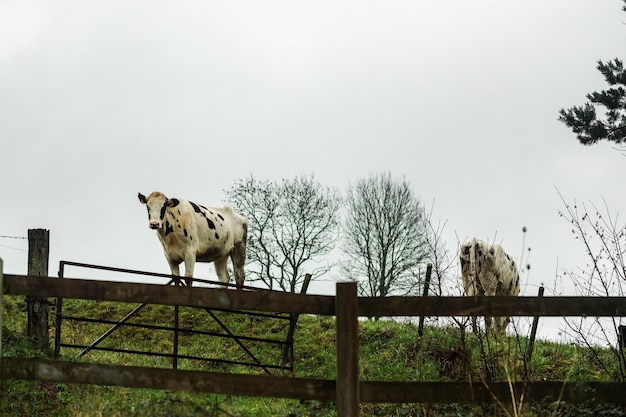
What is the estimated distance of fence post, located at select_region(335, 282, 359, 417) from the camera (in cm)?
596

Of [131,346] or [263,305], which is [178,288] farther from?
[131,346]

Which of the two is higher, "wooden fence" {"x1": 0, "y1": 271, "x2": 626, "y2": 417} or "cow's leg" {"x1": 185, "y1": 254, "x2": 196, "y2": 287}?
"cow's leg" {"x1": 185, "y1": 254, "x2": 196, "y2": 287}

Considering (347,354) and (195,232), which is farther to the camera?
(195,232)

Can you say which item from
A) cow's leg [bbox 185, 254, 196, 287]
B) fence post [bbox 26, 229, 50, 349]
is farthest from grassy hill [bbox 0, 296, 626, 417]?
cow's leg [bbox 185, 254, 196, 287]

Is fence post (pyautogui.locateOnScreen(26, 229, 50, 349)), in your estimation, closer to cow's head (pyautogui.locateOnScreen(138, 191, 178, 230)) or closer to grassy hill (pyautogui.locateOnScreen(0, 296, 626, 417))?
grassy hill (pyautogui.locateOnScreen(0, 296, 626, 417))

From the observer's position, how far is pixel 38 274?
12.7m

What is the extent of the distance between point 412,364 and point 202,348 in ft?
15.6

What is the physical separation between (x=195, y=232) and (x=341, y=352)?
12030mm

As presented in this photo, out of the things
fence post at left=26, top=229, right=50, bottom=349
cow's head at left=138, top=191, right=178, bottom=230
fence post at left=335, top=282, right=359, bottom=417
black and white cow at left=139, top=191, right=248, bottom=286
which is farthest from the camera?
black and white cow at left=139, top=191, right=248, bottom=286

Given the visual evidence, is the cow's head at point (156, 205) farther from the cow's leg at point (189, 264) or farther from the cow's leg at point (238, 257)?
the cow's leg at point (238, 257)

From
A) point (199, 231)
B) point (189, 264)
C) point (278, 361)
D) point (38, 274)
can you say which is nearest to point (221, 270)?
point (199, 231)

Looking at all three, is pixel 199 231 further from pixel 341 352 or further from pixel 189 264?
pixel 341 352

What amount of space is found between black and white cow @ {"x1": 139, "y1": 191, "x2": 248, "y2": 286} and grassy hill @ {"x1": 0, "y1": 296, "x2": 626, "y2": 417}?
162 centimetres

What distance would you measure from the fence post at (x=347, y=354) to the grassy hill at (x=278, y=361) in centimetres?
118
